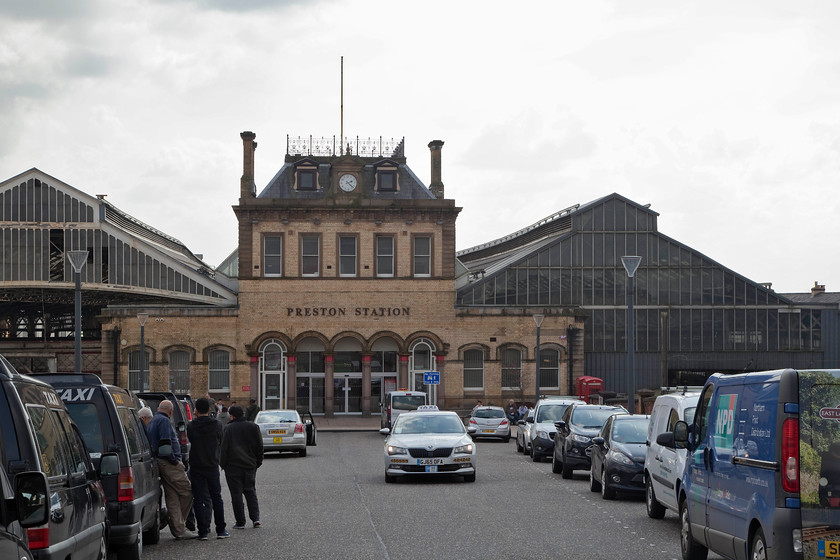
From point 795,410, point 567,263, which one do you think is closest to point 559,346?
point 567,263

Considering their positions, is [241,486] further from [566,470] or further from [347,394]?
[347,394]

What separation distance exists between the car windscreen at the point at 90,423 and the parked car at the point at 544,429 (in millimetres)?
18898

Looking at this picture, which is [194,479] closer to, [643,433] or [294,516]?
[294,516]

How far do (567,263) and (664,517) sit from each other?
149 ft

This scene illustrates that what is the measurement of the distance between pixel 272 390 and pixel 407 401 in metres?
15.5

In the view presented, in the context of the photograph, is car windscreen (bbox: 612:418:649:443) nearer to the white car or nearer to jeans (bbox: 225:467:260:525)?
the white car

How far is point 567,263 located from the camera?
206 ft

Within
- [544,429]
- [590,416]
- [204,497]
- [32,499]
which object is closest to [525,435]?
[544,429]

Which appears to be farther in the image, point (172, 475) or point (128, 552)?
point (172, 475)

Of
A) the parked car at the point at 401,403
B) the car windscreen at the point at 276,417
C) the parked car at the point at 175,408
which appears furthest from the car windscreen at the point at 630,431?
the parked car at the point at 401,403

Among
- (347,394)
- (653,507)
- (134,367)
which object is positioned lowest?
(347,394)

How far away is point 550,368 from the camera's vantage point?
61.1 metres

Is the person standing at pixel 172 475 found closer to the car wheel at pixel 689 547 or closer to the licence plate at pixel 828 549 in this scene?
the car wheel at pixel 689 547

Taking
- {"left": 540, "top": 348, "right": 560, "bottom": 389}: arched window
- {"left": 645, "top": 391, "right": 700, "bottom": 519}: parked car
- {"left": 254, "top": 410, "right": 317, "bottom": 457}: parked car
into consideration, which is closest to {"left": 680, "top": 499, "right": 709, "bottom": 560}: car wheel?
{"left": 645, "top": 391, "right": 700, "bottom": 519}: parked car
